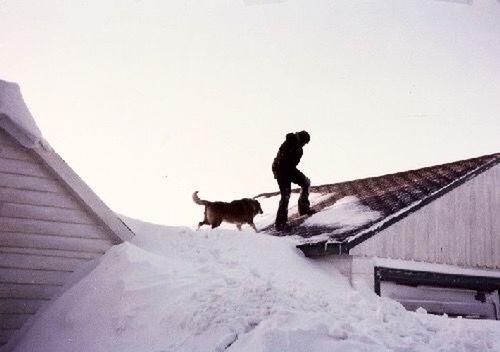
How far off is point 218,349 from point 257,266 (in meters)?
4.17

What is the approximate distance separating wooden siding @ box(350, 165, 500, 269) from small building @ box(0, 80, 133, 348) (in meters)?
5.19

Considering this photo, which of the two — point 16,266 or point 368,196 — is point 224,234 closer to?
point 16,266

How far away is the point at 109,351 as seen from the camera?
4824 millimetres

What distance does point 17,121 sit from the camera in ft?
21.3

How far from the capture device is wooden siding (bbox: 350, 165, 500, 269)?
9797 millimetres

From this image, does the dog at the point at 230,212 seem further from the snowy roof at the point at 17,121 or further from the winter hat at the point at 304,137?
the snowy roof at the point at 17,121

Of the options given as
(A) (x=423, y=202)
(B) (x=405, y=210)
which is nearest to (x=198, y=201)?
(B) (x=405, y=210)

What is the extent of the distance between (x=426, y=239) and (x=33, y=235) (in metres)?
8.05

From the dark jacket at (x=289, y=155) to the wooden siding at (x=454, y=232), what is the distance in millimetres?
2888

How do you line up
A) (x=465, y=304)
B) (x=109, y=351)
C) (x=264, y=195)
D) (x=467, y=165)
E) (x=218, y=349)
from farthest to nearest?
(x=264, y=195) < (x=467, y=165) < (x=465, y=304) < (x=109, y=351) < (x=218, y=349)

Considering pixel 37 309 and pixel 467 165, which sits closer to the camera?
pixel 37 309

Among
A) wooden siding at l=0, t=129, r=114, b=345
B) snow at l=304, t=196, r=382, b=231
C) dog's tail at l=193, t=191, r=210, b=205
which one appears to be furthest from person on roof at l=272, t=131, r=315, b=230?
wooden siding at l=0, t=129, r=114, b=345

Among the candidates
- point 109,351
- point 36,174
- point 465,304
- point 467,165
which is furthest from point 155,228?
point 467,165

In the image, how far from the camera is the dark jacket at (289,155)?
11.3m
